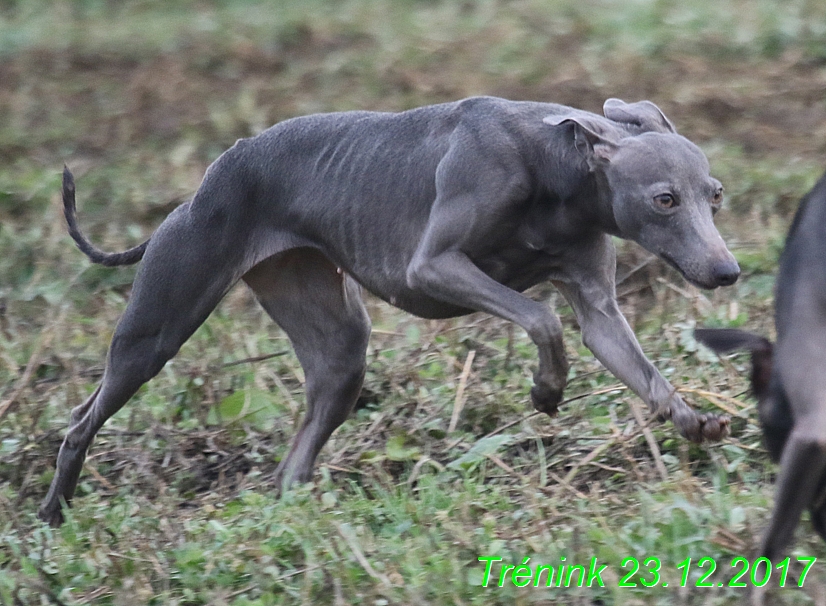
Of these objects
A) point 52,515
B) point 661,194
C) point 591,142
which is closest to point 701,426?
point 661,194

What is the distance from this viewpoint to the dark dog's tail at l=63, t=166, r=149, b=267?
570 centimetres

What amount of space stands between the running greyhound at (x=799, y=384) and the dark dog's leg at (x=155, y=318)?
7.75ft

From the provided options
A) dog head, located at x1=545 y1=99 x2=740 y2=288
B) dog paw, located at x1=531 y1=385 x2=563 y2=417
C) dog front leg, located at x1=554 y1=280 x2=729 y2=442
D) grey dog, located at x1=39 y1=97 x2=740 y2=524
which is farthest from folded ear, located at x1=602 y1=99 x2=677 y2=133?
dog paw, located at x1=531 y1=385 x2=563 y2=417

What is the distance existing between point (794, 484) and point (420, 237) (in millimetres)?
1961

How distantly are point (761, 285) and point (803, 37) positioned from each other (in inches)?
152

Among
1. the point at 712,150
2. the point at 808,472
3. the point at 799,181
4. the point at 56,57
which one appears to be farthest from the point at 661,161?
the point at 56,57

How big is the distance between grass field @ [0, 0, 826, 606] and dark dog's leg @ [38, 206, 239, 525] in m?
0.22

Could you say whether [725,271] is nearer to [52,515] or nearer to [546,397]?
[546,397]

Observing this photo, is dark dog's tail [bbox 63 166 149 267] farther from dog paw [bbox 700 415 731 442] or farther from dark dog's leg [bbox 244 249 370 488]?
dog paw [bbox 700 415 731 442]

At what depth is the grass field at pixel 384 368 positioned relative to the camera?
4.39 metres

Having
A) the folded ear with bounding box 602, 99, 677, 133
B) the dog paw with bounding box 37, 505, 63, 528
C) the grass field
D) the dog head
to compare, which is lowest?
the dog paw with bounding box 37, 505, 63, 528

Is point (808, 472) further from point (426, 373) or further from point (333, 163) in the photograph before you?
point (426, 373)

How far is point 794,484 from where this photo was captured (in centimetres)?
360

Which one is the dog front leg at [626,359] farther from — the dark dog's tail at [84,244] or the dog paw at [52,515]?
the dog paw at [52,515]
